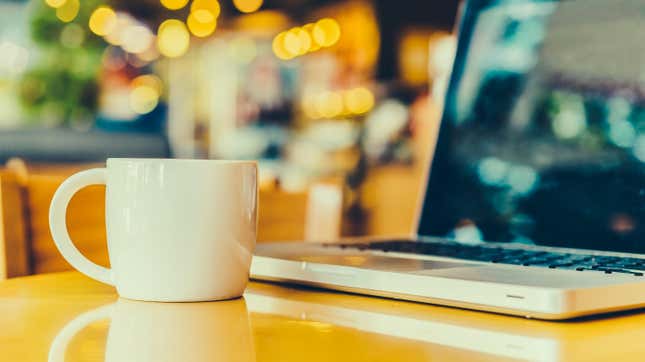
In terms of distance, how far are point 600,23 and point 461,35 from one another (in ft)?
0.57

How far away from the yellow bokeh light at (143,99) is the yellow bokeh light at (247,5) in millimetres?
893

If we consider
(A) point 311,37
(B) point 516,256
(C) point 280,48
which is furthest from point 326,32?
(B) point 516,256

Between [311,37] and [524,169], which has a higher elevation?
[311,37]

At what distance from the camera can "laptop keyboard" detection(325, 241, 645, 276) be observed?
60cm

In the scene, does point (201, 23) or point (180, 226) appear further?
point (201, 23)

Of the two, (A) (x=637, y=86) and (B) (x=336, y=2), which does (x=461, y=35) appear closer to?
(A) (x=637, y=86)

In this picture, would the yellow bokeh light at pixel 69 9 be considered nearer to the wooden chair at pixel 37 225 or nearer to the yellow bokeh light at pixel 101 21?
the yellow bokeh light at pixel 101 21

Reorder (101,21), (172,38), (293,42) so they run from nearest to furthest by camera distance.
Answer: (101,21) < (293,42) < (172,38)

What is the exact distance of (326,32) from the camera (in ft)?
19.1

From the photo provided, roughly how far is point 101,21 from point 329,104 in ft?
5.43

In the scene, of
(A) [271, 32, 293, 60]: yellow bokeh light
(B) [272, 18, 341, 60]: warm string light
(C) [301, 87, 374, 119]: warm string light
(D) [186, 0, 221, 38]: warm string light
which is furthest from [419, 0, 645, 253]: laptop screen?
(D) [186, 0, 221, 38]: warm string light

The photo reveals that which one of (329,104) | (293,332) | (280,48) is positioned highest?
(280,48)

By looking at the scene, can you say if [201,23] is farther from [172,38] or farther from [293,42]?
[293,42]

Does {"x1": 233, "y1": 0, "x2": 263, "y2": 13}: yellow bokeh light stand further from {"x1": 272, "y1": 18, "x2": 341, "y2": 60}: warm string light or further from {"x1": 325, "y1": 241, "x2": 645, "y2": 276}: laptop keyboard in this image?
{"x1": 325, "y1": 241, "x2": 645, "y2": 276}: laptop keyboard
